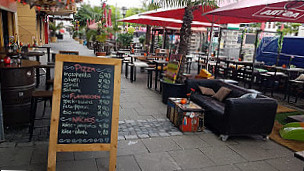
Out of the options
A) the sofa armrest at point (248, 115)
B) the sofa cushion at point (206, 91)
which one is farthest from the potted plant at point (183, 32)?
the sofa armrest at point (248, 115)

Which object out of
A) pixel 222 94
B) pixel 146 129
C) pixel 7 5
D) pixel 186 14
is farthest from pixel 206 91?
pixel 7 5

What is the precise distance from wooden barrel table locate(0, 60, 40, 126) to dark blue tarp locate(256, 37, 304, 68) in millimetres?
9978

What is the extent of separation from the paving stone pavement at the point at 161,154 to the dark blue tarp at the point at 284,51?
6858mm

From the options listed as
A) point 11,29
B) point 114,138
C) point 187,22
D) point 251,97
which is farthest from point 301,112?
point 11,29

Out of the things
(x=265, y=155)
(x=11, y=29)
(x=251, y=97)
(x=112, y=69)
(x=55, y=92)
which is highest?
(x=11, y=29)

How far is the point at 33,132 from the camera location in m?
4.22

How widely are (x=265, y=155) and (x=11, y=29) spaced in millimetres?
11997

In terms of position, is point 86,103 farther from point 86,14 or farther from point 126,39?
point 86,14

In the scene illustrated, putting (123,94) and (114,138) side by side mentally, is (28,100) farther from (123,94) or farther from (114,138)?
(123,94)

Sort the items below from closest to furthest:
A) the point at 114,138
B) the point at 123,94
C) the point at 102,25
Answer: the point at 114,138, the point at 123,94, the point at 102,25

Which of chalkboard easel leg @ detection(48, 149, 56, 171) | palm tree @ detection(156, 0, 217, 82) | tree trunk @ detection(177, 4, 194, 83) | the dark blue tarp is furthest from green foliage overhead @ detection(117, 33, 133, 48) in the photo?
chalkboard easel leg @ detection(48, 149, 56, 171)

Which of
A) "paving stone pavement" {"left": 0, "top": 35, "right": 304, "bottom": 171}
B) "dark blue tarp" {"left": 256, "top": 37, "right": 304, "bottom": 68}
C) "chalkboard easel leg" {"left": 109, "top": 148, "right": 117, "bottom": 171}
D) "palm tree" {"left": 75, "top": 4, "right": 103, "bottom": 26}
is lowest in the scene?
"paving stone pavement" {"left": 0, "top": 35, "right": 304, "bottom": 171}

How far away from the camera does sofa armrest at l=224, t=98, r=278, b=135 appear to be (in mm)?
4301

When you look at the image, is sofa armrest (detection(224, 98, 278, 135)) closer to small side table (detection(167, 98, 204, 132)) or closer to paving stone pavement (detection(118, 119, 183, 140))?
small side table (detection(167, 98, 204, 132))
